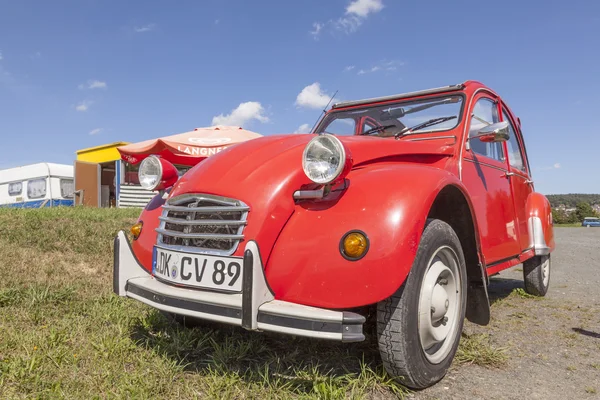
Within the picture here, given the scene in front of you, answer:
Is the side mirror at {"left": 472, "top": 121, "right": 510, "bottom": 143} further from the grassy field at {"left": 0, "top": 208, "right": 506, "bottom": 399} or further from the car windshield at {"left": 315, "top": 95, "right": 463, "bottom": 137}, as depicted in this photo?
the grassy field at {"left": 0, "top": 208, "right": 506, "bottom": 399}

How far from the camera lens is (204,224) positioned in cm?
217

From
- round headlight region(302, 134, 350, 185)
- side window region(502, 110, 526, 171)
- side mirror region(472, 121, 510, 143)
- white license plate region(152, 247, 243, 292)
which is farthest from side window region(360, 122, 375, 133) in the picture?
white license plate region(152, 247, 243, 292)

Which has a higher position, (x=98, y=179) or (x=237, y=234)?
(x=98, y=179)

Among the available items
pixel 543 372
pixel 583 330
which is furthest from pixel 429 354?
pixel 583 330

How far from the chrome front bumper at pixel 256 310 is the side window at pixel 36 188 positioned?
15.5 m

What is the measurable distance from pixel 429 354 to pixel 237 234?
1.21m

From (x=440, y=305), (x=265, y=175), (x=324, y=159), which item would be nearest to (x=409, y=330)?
(x=440, y=305)

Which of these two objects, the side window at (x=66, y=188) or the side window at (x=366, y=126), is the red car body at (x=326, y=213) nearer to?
the side window at (x=366, y=126)

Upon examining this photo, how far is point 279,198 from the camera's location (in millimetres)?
2146

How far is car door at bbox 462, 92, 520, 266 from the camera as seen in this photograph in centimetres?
314

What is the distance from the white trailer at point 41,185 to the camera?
15047mm

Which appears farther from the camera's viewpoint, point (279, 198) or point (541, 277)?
point (541, 277)

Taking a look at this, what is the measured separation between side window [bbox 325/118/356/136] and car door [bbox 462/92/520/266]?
3.61 ft

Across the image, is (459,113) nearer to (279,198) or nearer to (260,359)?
(279,198)
